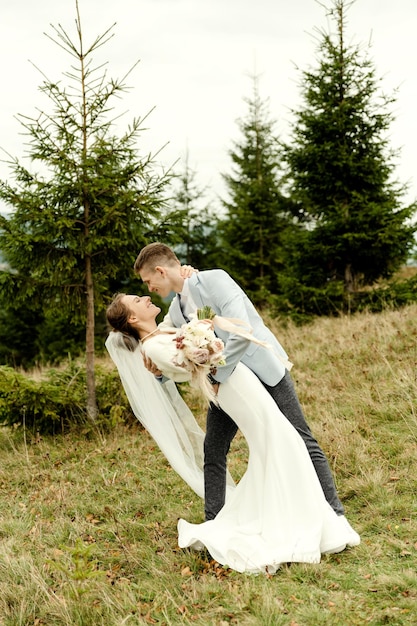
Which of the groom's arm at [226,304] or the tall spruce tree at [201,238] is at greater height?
the tall spruce tree at [201,238]

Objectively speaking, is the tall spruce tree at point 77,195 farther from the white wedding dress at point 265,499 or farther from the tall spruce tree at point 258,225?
the tall spruce tree at point 258,225

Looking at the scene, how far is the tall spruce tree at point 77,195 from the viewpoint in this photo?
7953mm

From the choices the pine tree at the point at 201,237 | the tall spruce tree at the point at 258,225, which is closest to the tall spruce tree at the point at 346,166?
the tall spruce tree at the point at 258,225

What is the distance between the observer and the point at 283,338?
1231cm

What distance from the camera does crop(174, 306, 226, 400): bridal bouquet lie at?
419cm

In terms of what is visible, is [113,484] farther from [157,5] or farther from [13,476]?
[157,5]

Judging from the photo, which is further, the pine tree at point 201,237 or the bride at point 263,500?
the pine tree at point 201,237

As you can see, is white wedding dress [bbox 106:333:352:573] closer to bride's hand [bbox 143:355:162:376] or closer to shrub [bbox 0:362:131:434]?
bride's hand [bbox 143:355:162:376]

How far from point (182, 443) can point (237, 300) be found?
1.83 meters

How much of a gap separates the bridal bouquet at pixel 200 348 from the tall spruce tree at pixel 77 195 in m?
4.03

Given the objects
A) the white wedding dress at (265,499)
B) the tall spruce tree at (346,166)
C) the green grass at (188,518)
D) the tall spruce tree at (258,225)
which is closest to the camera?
the green grass at (188,518)

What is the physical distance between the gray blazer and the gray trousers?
18 centimetres

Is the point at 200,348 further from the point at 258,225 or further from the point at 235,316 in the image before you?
the point at 258,225

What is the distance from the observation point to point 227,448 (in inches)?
193
